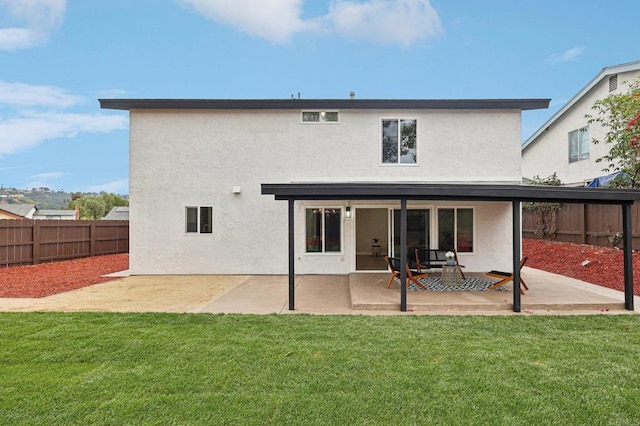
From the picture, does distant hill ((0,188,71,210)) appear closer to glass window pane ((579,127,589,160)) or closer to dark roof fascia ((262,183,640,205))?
dark roof fascia ((262,183,640,205))

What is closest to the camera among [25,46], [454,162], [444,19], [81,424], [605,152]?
[81,424]

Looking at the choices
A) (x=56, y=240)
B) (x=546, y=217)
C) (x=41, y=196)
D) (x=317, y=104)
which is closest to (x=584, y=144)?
(x=546, y=217)

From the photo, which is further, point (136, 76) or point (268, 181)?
point (136, 76)

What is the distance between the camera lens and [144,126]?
1165 centimetres

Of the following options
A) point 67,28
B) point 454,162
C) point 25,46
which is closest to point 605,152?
point 454,162

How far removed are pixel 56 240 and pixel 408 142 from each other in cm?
1393

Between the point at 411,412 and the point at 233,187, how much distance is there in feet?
30.5

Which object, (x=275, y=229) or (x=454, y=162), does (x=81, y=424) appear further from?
(x=454, y=162)

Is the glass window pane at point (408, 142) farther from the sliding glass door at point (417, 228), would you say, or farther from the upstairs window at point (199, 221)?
A: the upstairs window at point (199, 221)

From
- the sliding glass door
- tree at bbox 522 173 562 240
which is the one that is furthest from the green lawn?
tree at bbox 522 173 562 240

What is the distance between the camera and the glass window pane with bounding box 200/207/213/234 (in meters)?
11.6

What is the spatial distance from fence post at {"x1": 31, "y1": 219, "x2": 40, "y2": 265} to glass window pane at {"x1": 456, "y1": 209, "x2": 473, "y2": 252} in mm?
15019

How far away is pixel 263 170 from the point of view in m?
11.5

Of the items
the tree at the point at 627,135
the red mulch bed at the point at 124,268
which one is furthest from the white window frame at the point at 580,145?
the red mulch bed at the point at 124,268
